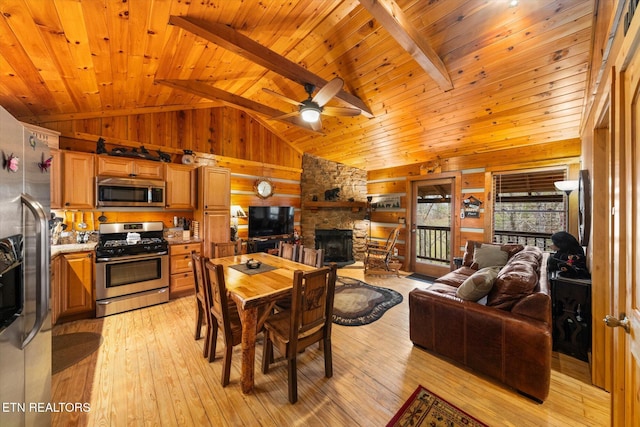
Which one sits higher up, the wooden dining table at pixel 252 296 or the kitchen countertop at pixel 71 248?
the kitchen countertop at pixel 71 248

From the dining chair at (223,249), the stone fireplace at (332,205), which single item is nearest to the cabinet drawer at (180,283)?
the dining chair at (223,249)

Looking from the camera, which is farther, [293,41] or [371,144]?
[371,144]

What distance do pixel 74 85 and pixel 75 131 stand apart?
1.20m

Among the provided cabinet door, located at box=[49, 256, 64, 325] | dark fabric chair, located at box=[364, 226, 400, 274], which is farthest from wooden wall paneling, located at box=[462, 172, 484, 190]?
cabinet door, located at box=[49, 256, 64, 325]

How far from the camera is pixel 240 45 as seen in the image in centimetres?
231

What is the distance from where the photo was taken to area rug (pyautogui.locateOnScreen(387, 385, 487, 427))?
1627mm

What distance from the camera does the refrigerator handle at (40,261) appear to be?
1.15 meters

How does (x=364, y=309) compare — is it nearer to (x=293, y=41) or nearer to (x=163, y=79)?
(x=293, y=41)

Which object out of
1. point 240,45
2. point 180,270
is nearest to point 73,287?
point 180,270

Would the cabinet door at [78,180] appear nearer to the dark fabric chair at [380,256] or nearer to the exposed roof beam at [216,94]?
the exposed roof beam at [216,94]

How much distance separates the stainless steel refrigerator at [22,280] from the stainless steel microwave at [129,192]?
2342 millimetres

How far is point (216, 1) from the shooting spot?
1.89 metres

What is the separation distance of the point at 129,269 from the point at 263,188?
265cm

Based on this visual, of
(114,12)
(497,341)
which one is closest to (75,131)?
(114,12)
